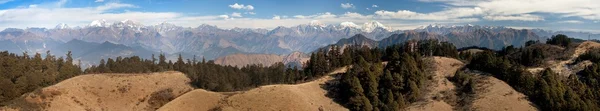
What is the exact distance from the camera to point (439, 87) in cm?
11288

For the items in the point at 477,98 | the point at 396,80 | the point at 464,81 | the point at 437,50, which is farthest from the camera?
the point at 437,50

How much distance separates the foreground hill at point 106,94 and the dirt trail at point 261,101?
56.9ft

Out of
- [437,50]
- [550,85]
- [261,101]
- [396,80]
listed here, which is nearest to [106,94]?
[261,101]

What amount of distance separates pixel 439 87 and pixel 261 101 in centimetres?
5135

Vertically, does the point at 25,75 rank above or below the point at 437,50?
above

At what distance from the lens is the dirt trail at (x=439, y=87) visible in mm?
100250

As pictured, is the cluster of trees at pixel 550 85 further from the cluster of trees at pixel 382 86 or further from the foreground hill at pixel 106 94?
the foreground hill at pixel 106 94

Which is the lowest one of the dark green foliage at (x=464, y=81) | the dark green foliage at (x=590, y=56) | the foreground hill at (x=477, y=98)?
the foreground hill at (x=477, y=98)

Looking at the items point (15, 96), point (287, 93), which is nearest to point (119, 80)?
point (15, 96)

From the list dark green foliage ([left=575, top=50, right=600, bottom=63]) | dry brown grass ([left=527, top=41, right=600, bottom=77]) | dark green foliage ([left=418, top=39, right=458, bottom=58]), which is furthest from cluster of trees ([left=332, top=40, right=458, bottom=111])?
dark green foliage ([left=575, top=50, right=600, bottom=63])

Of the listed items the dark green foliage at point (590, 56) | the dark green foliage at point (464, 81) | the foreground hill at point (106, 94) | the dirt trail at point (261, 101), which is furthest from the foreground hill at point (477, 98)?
the foreground hill at point (106, 94)

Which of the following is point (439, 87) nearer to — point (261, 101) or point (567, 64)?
point (261, 101)

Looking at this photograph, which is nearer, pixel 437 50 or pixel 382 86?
pixel 382 86

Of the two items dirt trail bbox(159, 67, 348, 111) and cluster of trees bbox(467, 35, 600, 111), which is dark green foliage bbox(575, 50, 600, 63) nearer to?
cluster of trees bbox(467, 35, 600, 111)
